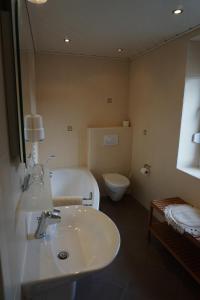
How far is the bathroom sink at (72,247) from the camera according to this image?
976 millimetres

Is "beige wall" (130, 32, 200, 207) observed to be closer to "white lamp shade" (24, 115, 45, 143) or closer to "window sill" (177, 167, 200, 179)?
"window sill" (177, 167, 200, 179)

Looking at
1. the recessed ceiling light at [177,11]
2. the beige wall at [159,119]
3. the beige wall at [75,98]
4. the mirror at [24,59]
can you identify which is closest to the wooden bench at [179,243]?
the beige wall at [159,119]

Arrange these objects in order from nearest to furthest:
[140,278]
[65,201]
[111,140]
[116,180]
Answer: [140,278] → [65,201] → [116,180] → [111,140]

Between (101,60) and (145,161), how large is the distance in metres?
1.78

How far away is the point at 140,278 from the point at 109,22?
2480mm

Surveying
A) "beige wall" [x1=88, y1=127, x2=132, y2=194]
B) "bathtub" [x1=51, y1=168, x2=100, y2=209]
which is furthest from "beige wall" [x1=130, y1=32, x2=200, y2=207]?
"bathtub" [x1=51, y1=168, x2=100, y2=209]

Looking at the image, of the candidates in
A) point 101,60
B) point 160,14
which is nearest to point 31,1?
point 160,14

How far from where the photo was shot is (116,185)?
304 cm

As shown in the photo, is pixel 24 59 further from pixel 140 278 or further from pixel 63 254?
pixel 140 278

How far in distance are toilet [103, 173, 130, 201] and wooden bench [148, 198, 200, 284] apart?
79 cm

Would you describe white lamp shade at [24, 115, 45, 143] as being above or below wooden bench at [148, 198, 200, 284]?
above

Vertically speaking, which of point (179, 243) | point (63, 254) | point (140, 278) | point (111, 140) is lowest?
point (140, 278)

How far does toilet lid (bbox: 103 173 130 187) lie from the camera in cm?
308

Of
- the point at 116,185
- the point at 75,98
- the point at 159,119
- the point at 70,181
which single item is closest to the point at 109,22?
the point at 159,119
